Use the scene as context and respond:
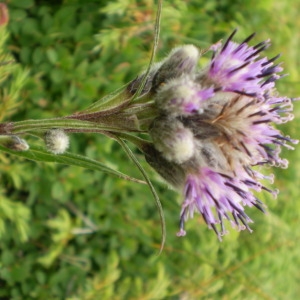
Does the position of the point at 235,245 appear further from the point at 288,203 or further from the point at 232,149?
the point at 232,149

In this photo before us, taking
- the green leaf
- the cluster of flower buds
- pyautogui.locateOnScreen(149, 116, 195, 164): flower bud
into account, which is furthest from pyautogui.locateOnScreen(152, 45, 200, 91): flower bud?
the green leaf

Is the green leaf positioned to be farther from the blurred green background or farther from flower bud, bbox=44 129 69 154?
the blurred green background

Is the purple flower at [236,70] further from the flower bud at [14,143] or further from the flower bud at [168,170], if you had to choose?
the flower bud at [14,143]

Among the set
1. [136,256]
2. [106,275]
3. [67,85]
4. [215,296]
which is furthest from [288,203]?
[67,85]

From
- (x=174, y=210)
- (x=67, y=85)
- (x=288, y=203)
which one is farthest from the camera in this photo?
(x=288, y=203)

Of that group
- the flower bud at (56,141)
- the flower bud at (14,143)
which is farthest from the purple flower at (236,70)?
the flower bud at (14,143)

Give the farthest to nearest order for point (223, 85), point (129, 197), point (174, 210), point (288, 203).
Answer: point (288, 203), point (174, 210), point (129, 197), point (223, 85)
